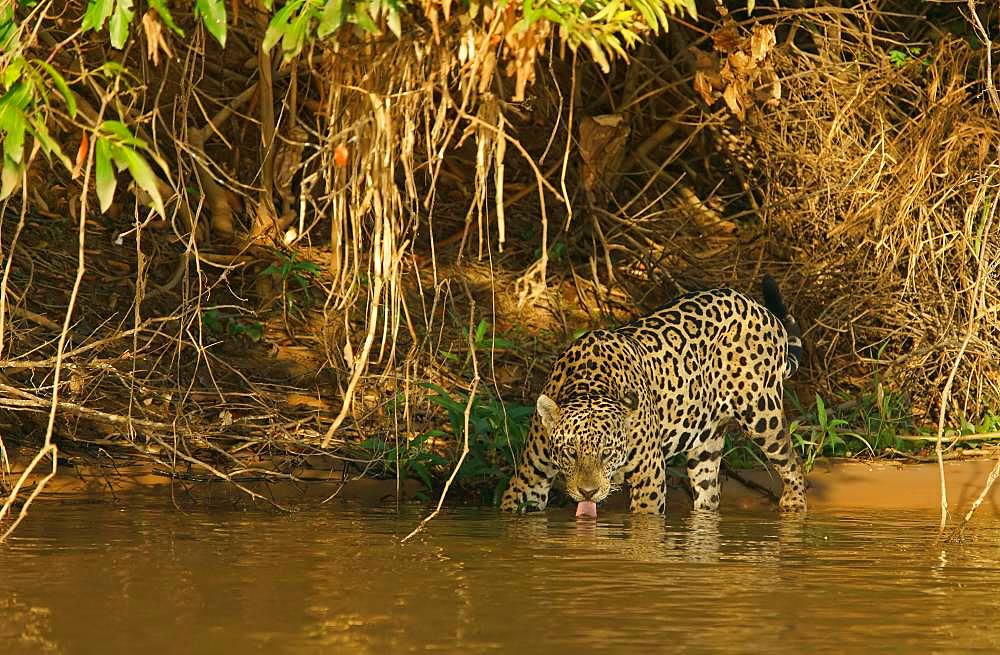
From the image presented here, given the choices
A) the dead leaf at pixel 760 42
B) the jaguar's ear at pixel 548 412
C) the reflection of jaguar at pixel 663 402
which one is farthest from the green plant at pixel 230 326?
the dead leaf at pixel 760 42

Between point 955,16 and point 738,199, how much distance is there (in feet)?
6.13

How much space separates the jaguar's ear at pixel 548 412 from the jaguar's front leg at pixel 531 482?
0.11 m

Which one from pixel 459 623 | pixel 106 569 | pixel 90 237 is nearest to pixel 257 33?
pixel 90 237

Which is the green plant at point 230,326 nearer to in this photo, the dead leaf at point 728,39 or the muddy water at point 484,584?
the muddy water at point 484,584

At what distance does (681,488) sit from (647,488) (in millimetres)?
899

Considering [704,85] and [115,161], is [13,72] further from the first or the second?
[704,85]

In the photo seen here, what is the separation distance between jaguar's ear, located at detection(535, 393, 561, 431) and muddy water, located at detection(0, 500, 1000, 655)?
442mm

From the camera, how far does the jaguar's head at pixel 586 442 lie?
7867mm

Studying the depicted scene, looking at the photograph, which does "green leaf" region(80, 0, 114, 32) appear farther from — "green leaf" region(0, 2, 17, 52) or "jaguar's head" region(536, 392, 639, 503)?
"jaguar's head" region(536, 392, 639, 503)

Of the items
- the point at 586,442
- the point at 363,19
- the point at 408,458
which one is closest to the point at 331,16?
the point at 363,19

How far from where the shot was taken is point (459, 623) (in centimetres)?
514

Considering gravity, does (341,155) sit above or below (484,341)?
Answer: above

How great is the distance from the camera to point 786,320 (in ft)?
31.0

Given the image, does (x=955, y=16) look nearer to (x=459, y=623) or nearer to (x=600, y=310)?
(x=600, y=310)
